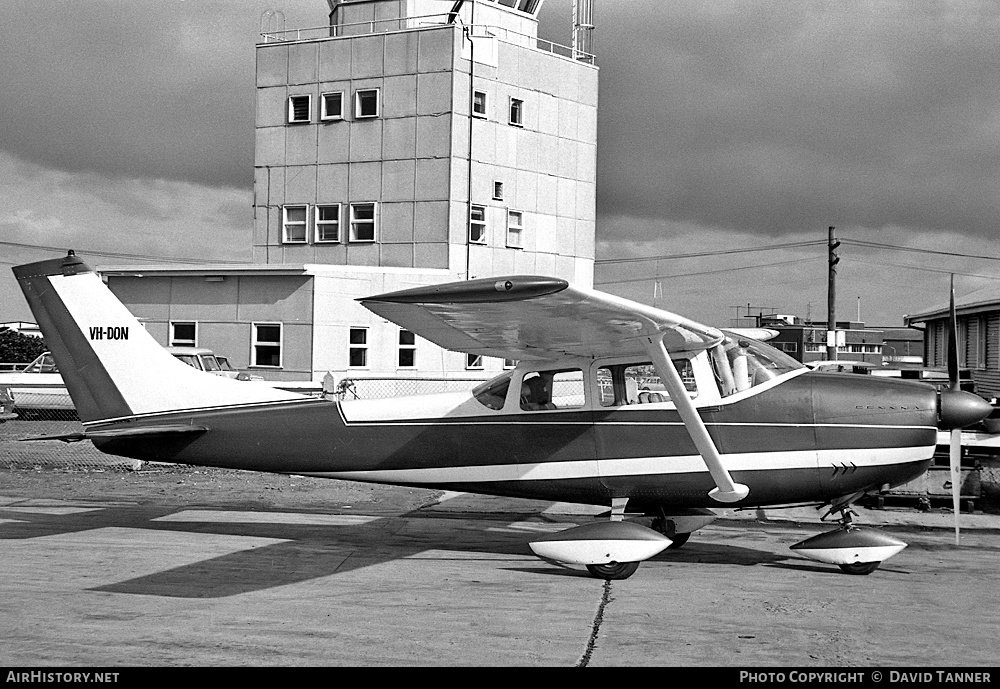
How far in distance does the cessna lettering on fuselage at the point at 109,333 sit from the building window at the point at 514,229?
60.3ft

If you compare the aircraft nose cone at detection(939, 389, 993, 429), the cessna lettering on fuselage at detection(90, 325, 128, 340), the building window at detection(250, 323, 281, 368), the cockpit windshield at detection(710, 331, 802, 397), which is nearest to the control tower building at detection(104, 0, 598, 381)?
the building window at detection(250, 323, 281, 368)

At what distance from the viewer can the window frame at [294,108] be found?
28.0 m

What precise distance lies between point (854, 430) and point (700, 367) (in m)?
1.46

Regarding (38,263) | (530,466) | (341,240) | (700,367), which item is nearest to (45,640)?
(530,466)

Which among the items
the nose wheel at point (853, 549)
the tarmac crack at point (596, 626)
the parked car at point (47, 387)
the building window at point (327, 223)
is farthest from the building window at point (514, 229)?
the tarmac crack at point (596, 626)

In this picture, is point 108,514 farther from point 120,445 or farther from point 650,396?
point 650,396

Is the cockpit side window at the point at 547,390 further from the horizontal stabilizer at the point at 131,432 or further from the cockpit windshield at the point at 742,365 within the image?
the horizontal stabilizer at the point at 131,432

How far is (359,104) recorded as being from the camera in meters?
27.5

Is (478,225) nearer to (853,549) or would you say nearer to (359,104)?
(359,104)

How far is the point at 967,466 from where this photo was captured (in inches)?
502

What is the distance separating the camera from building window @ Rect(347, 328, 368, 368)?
24875 millimetres

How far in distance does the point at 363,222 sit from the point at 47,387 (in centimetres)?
1020

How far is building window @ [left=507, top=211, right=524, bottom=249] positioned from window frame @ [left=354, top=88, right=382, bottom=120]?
4.70m

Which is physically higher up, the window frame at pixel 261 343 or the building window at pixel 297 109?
the building window at pixel 297 109
